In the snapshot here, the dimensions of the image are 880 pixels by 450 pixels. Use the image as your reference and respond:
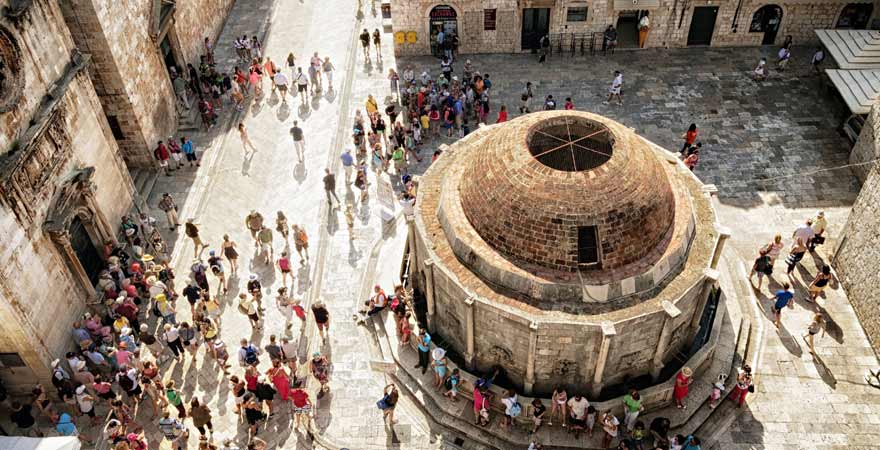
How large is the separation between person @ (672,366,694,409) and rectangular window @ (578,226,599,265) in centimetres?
421

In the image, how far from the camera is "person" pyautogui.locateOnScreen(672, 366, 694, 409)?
66.5 feet

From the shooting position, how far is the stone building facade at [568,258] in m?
19.2

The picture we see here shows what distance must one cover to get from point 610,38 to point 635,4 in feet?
6.58

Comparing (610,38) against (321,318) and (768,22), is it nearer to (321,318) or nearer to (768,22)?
(768,22)

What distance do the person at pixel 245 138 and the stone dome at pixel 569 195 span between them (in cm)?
1289

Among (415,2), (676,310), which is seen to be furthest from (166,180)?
(676,310)

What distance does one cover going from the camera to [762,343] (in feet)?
75.1

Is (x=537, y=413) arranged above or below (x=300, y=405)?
above

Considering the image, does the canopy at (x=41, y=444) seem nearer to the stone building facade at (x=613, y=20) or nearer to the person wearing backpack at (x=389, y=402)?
the person wearing backpack at (x=389, y=402)

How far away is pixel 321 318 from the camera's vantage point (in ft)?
74.8

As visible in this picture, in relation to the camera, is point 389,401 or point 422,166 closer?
point 389,401

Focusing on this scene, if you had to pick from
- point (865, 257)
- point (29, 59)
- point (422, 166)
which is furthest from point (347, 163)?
point (865, 257)

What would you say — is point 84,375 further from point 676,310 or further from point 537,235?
point 676,310

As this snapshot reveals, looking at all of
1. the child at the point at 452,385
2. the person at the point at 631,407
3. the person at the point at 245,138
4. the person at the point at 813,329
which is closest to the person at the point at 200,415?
the child at the point at 452,385
